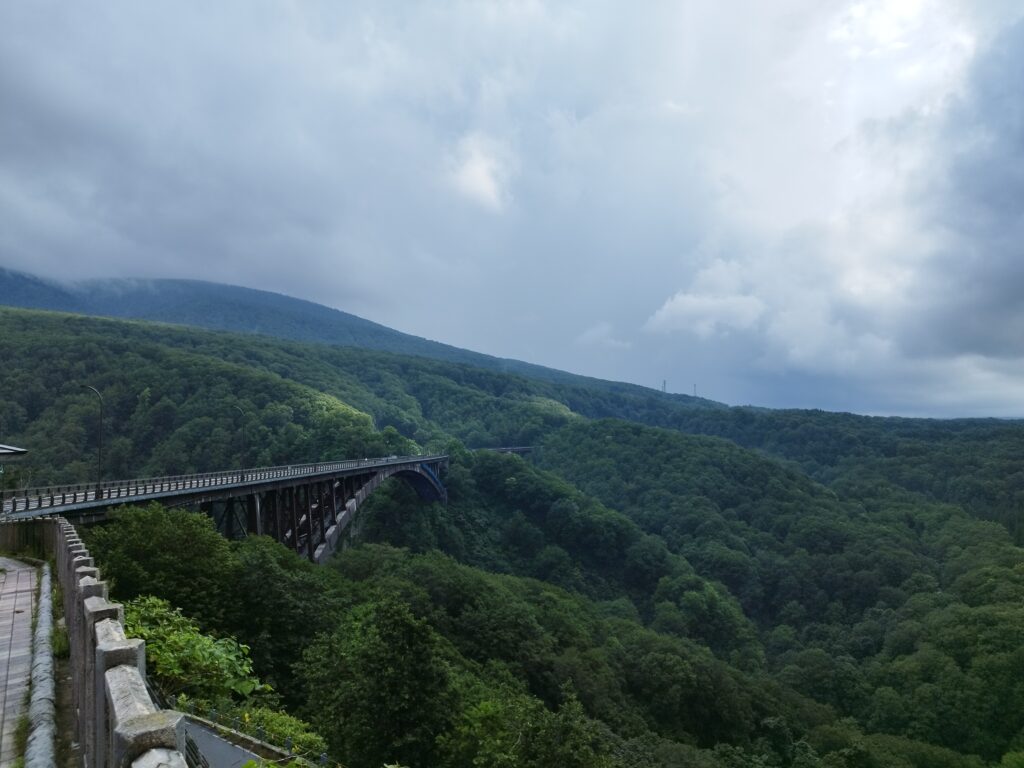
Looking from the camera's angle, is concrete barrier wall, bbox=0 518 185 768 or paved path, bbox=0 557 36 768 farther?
paved path, bbox=0 557 36 768

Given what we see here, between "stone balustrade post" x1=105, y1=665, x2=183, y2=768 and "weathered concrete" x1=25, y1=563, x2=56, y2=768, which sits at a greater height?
"stone balustrade post" x1=105, y1=665, x2=183, y2=768

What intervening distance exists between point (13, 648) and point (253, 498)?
109ft

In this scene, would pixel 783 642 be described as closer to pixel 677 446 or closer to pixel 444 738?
pixel 677 446

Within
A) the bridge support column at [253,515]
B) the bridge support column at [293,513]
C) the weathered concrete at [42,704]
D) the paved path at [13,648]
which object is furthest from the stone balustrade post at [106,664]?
the bridge support column at [293,513]

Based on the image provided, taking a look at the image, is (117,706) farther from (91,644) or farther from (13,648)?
(13,648)

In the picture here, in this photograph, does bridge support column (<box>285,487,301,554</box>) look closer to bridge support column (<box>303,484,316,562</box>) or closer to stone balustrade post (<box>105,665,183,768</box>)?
bridge support column (<box>303,484,316,562</box>)

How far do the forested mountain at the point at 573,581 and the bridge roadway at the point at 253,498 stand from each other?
474 cm

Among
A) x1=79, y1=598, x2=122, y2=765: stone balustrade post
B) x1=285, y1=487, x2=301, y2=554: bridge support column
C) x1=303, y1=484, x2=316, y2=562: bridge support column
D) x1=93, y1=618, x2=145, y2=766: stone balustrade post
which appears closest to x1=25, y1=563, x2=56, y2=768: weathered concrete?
x1=79, y1=598, x2=122, y2=765: stone balustrade post

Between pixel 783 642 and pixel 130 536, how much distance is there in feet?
284

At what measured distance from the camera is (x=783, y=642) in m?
84.4

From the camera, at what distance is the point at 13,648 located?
11.0 meters

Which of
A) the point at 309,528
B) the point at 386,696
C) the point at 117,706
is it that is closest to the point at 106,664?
the point at 117,706

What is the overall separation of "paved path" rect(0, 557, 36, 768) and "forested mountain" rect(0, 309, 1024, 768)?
348 centimetres

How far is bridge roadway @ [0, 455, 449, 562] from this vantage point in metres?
28.8
